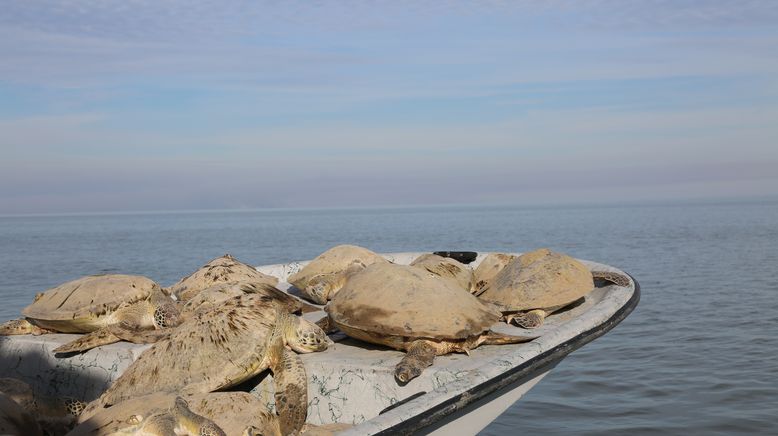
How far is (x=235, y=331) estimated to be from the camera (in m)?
4.91

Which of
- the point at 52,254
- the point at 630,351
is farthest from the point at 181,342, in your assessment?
the point at 52,254

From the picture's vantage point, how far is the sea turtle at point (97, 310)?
646cm

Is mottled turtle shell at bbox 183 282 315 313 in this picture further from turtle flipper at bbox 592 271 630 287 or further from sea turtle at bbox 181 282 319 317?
turtle flipper at bbox 592 271 630 287

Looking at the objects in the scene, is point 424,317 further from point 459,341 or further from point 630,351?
point 630,351

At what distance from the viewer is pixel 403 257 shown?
34.2ft

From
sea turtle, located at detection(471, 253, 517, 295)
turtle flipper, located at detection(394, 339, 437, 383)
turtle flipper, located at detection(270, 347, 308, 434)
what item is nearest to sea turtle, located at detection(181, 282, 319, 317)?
turtle flipper, located at detection(270, 347, 308, 434)

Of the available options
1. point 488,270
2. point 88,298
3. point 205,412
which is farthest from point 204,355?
point 488,270

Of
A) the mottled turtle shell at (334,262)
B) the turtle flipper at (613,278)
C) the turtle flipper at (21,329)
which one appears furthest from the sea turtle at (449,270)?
the turtle flipper at (21,329)

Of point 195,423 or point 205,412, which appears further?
point 205,412

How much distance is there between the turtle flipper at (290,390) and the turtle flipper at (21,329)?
3.05 meters

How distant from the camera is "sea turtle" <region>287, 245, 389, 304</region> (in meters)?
7.63

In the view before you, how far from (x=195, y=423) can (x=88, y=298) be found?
10.6 ft

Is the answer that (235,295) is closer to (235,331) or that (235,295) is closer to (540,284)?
(235,331)

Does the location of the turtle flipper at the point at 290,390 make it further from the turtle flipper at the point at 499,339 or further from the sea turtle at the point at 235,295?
the turtle flipper at the point at 499,339
